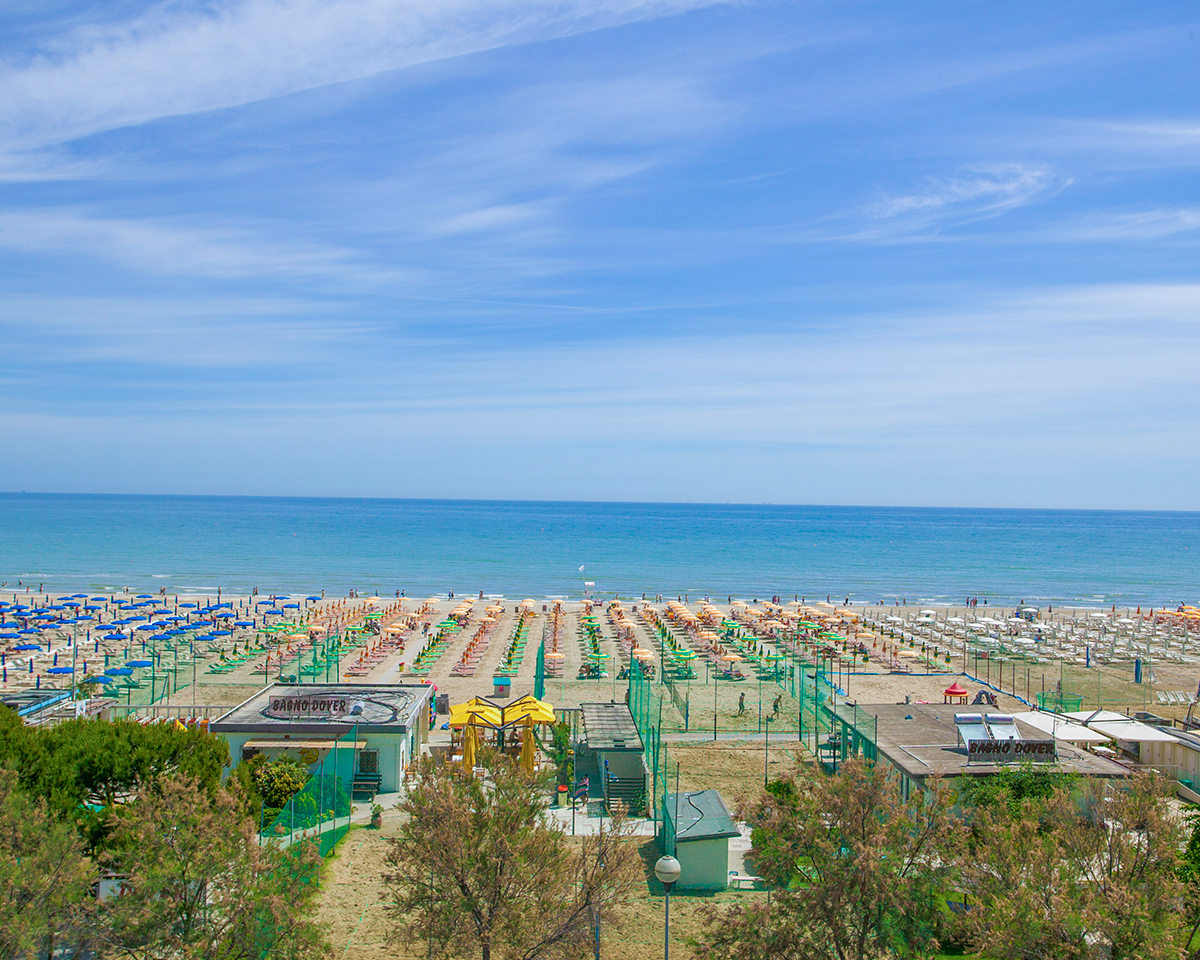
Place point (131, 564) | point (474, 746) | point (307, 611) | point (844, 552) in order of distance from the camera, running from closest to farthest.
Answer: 1. point (474, 746)
2. point (307, 611)
3. point (131, 564)
4. point (844, 552)

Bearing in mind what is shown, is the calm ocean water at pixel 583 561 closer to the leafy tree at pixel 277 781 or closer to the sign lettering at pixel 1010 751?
the leafy tree at pixel 277 781

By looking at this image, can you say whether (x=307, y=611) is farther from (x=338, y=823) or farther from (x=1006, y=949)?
(x=1006, y=949)

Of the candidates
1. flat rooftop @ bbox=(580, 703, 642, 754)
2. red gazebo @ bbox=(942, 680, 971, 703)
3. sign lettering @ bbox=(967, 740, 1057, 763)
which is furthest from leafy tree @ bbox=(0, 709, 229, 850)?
red gazebo @ bbox=(942, 680, 971, 703)

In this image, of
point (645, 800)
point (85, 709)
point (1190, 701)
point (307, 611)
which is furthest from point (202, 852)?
point (307, 611)

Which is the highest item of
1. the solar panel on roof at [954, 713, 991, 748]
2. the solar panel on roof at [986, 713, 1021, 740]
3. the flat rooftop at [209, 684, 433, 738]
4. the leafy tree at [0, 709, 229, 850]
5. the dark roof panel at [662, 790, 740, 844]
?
the leafy tree at [0, 709, 229, 850]

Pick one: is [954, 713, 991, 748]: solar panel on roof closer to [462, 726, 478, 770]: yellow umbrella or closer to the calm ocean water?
[462, 726, 478, 770]: yellow umbrella

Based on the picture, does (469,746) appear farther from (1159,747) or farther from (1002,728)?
(1159,747)
